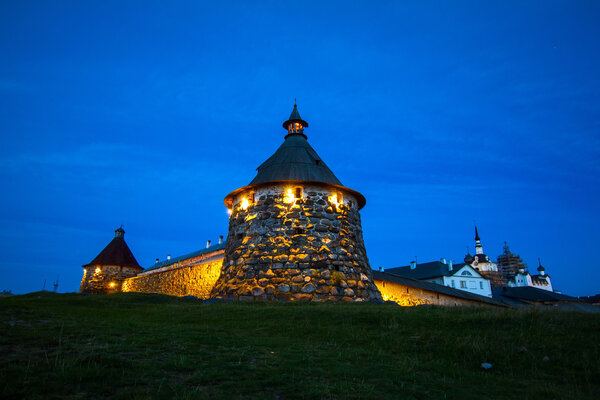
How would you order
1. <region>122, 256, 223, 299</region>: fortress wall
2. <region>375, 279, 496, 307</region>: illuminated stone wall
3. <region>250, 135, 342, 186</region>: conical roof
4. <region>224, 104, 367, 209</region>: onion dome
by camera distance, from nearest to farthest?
<region>224, 104, 367, 209</region>: onion dome → <region>250, 135, 342, 186</region>: conical roof → <region>375, 279, 496, 307</region>: illuminated stone wall → <region>122, 256, 223, 299</region>: fortress wall

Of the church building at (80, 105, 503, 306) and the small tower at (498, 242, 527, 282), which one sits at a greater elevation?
the small tower at (498, 242, 527, 282)

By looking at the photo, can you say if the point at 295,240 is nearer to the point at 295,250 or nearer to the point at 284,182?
the point at 295,250

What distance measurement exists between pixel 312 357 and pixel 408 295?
70.6ft

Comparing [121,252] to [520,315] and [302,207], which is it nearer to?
[302,207]

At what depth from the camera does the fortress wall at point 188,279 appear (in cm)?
2547

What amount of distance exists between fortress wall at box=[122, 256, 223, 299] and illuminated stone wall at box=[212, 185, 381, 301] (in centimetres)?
662

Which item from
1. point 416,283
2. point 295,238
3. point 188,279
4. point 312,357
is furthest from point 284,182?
point 416,283

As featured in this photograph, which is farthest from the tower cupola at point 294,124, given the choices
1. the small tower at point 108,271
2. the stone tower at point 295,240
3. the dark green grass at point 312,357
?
the small tower at point 108,271

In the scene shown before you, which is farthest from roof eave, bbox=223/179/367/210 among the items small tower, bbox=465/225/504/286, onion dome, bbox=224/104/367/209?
small tower, bbox=465/225/504/286

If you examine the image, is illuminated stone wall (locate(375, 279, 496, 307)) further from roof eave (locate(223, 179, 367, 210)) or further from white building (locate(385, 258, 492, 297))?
white building (locate(385, 258, 492, 297))

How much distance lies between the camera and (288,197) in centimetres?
1852

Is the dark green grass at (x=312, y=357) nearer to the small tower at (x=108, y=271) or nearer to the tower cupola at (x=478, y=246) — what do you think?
the small tower at (x=108, y=271)

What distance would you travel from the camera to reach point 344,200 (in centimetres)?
1961

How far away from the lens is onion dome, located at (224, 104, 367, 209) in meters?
18.9
